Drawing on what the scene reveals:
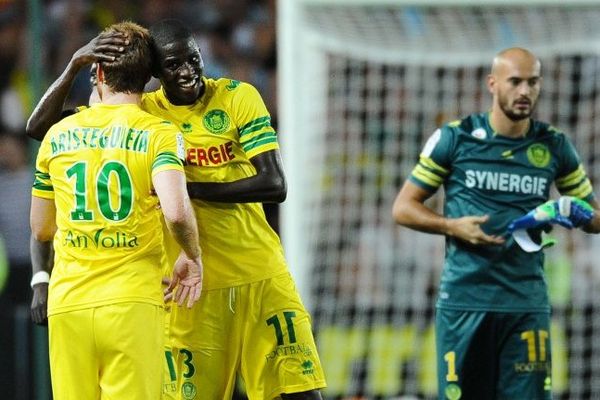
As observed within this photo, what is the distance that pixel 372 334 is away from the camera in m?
8.03

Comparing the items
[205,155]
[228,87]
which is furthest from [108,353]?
[228,87]

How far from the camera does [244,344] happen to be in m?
5.23

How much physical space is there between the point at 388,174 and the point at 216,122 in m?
3.33

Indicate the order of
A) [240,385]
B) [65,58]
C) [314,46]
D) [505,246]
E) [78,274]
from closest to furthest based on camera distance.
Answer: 1. [78,274]
2. [505,246]
3. [314,46]
4. [240,385]
5. [65,58]

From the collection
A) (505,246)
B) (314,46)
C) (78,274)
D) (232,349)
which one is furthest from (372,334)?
(78,274)

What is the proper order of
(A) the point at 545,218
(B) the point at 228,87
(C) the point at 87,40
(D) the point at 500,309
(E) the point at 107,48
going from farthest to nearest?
1. (C) the point at 87,40
2. (D) the point at 500,309
3. (A) the point at 545,218
4. (B) the point at 228,87
5. (E) the point at 107,48

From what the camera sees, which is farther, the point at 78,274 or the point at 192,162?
the point at 192,162

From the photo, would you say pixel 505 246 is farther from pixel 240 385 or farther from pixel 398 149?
pixel 240 385

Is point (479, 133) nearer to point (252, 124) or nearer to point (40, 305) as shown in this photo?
point (252, 124)

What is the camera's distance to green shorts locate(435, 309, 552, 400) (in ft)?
18.9

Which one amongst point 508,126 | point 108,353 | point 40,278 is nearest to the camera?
point 108,353

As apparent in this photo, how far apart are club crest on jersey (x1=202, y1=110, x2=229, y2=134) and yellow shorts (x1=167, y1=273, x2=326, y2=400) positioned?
66 cm

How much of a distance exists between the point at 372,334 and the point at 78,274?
3818 mm

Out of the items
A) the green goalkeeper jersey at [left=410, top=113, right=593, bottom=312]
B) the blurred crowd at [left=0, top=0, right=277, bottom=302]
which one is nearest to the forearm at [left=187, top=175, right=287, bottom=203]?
the green goalkeeper jersey at [left=410, top=113, right=593, bottom=312]
